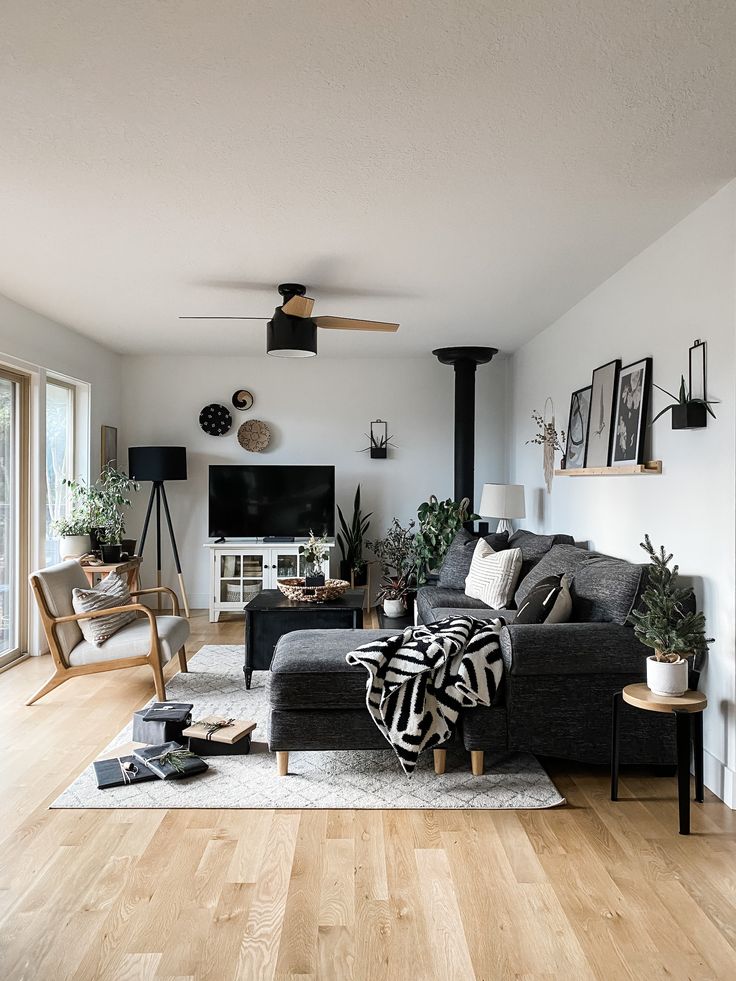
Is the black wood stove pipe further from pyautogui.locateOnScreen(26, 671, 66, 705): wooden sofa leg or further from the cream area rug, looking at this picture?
pyautogui.locateOnScreen(26, 671, 66, 705): wooden sofa leg

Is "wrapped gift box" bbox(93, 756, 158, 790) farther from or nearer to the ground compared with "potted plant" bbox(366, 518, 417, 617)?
nearer to the ground

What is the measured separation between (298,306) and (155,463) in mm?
3072

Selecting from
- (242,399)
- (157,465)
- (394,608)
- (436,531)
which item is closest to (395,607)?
(394,608)

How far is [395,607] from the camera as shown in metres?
5.88

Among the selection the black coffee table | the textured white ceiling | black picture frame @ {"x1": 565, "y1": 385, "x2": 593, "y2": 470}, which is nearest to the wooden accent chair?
the black coffee table

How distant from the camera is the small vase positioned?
5.87 m

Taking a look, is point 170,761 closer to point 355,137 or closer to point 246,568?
point 355,137

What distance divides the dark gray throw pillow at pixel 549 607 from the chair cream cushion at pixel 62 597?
8.49 ft

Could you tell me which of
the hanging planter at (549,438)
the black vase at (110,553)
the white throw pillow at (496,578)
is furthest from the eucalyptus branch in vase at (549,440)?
the black vase at (110,553)

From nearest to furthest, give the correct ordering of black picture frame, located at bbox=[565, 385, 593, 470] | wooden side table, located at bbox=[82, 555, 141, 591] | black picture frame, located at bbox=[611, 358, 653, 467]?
black picture frame, located at bbox=[611, 358, 653, 467] → black picture frame, located at bbox=[565, 385, 593, 470] → wooden side table, located at bbox=[82, 555, 141, 591]

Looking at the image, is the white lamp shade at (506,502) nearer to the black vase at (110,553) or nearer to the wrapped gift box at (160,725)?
the black vase at (110,553)

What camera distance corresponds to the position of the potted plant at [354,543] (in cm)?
762

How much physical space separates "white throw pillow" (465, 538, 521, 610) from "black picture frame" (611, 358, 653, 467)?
1.06 metres

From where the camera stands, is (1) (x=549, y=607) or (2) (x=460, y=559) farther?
(2) (x=460, y=559)
